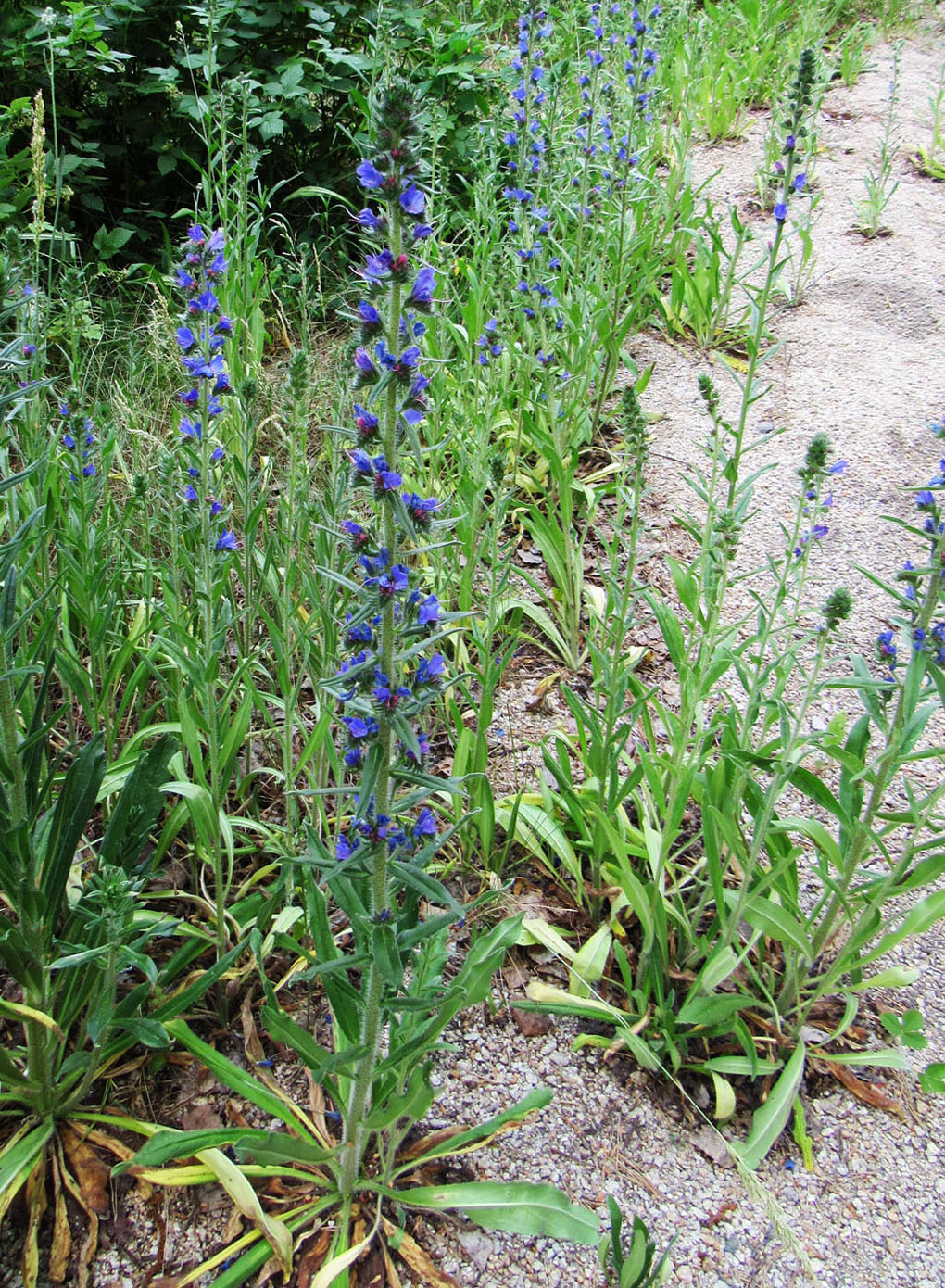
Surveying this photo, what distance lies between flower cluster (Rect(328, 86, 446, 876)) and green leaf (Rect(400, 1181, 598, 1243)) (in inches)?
31.6

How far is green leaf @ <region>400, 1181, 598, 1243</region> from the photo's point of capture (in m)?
1.89

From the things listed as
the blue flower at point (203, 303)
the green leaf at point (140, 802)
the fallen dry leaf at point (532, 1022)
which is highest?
the blue flower at point (203, 303)

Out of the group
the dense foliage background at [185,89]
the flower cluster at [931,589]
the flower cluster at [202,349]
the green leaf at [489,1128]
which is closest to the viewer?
the green leaf at [489,1128]

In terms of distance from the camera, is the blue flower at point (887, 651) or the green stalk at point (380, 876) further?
the blue flower at point (887, 651)

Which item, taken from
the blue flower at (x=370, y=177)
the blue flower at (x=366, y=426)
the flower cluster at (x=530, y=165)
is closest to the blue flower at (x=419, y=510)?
the blue flower at (x=366, y=426)

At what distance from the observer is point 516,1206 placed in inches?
76.1

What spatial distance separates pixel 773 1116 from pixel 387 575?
5.25 ft

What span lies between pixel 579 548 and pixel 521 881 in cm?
141

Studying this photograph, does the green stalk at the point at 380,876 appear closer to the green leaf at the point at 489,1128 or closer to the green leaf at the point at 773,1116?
the green leaf at the point at 489,1128

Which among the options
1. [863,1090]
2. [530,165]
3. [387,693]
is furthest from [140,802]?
[530,165]

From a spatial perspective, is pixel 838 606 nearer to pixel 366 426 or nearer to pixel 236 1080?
pixel 366 426

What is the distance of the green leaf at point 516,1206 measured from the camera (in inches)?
74.4

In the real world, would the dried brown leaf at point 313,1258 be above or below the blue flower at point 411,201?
below

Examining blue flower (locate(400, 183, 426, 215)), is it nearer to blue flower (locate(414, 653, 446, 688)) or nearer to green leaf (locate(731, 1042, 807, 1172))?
blue flower (locate(414, 653, 446, 688))
